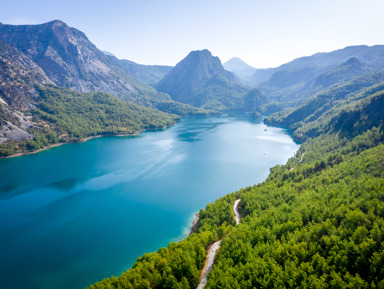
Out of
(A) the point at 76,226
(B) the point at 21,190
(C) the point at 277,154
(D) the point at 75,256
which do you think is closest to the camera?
(D) the point at 75,256

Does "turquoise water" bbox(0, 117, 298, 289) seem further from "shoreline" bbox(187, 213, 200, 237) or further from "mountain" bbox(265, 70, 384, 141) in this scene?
"mountain" bbox(265, 70, 384, 141)

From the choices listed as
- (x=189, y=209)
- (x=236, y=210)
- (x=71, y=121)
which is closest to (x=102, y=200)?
(x=189, y=209)

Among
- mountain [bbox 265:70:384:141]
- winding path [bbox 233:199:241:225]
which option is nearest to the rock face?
winding path [bbox 233:199:241:225]

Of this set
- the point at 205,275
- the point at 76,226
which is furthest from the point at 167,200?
the point at 205,275

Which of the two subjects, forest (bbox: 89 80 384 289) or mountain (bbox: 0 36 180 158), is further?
mountain (bbox: 0 36 180 158)

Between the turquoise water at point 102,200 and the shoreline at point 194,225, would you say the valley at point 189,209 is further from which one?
the shoreline at point 194,225

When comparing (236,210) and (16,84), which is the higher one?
(16,84)

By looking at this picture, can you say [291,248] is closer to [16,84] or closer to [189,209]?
[189,209]

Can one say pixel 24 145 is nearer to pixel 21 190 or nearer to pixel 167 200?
pixel 21 190
